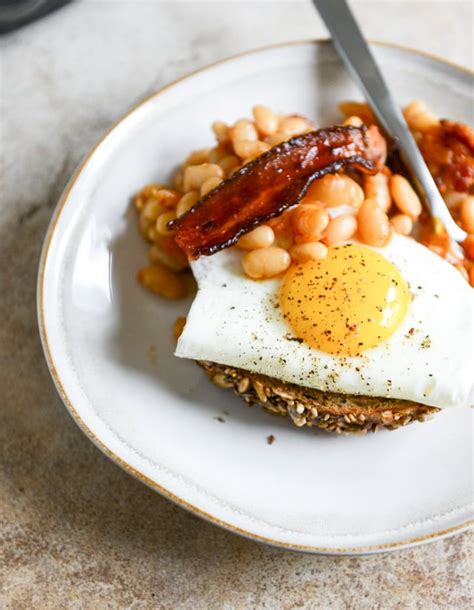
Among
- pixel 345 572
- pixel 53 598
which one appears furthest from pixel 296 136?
pixel 53 598

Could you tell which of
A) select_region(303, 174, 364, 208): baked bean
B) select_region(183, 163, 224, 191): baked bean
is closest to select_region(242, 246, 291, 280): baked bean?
select_region(303, 174, 364, 208): baked bean

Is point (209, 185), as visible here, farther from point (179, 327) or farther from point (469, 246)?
point (469, 246)

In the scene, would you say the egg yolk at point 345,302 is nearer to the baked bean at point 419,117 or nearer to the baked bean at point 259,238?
the baked bean at point 259,238

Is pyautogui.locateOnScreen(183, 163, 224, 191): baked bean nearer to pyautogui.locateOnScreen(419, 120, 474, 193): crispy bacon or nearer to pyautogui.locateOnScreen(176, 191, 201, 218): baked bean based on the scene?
pyautogui.locateOnScreen(176, 191, 201, 218): baked bean

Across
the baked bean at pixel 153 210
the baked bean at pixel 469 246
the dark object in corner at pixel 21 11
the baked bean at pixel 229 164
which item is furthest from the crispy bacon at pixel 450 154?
the dark object in corner at pixel 21 11

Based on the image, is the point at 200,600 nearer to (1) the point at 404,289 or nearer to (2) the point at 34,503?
(2) the point at 34,503

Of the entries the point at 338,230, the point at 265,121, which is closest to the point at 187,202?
the point at 265,121

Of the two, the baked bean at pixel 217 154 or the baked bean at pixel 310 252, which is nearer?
the baked bean at pixel 310 252
